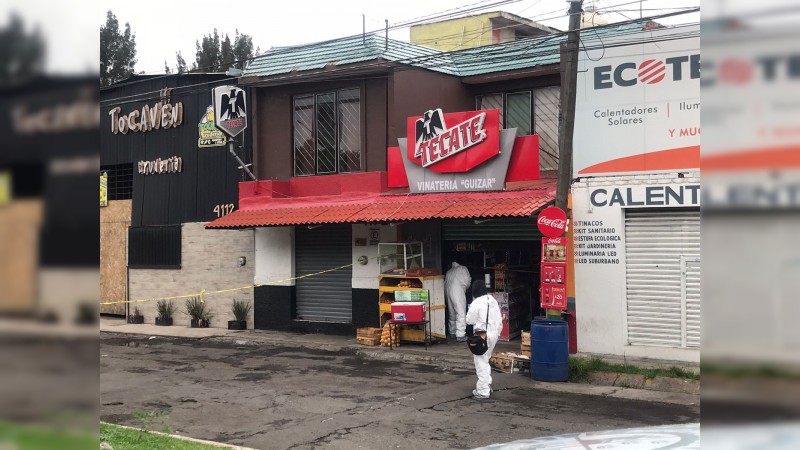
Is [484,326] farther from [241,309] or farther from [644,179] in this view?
[241,309]

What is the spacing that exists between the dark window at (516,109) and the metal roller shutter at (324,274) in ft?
15.3

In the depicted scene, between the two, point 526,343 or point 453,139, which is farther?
point 453,139

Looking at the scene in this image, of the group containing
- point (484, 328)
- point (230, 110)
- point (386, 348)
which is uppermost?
point (230, 110)

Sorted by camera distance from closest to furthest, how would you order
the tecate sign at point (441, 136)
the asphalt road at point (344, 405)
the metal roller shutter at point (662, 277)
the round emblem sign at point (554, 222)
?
the asphalt road at point (344, 405) < the round emblem sign at point (554, 222) < the metal roller shutter at point (662, 277) < the tecate sign at point (441, 136)

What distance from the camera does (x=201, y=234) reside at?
22047 mm

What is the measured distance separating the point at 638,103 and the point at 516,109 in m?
4.64

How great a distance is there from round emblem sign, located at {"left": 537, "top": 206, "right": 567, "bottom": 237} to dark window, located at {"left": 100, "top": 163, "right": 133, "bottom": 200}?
1544 cm

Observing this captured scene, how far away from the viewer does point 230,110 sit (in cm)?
1995

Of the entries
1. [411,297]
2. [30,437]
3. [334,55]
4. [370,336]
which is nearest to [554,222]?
[411,297]

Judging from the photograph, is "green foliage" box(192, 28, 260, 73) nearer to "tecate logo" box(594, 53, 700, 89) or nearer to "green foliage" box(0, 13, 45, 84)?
"tecate logo" box(594, 53, 700, 89)

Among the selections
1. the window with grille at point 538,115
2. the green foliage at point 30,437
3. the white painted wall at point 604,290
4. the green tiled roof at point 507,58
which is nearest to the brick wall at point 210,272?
the green tiled roof at point 507,58

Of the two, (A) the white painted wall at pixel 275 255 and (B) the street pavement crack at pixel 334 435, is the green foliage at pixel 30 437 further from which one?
(A) the white painted wall at pixel 275 255

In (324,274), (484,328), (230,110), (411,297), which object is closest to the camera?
(484,328)

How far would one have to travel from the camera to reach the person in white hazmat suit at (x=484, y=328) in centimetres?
1185
